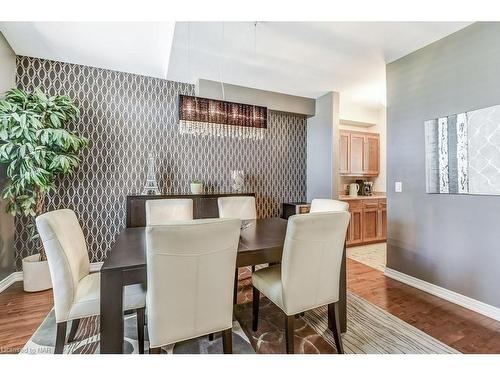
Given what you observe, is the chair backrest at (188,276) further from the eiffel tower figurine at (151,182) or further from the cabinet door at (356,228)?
the cabinet door at (356,228)

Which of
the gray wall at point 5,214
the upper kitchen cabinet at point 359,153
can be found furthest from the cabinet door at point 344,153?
the gray wall at point 5,214

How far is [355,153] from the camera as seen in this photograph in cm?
457

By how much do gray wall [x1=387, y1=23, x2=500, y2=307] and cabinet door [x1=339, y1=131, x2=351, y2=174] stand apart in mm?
1355

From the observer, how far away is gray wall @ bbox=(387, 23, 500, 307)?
213 centimetres

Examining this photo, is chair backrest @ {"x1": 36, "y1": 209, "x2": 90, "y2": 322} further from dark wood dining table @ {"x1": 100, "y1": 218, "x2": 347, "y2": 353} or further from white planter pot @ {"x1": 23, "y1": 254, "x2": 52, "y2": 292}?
white planter pot @ {"x1": 23, "y1": 254, "x2": 52, "y2": 292}

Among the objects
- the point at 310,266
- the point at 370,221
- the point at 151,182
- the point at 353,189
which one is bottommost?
the point at 370,221

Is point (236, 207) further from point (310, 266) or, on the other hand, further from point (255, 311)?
point (310, 266)

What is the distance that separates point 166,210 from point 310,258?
172cm

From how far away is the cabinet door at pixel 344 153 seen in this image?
443 centimetres

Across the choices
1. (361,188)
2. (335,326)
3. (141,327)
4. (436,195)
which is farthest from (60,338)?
(361,188)

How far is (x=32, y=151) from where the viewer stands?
2.38 m

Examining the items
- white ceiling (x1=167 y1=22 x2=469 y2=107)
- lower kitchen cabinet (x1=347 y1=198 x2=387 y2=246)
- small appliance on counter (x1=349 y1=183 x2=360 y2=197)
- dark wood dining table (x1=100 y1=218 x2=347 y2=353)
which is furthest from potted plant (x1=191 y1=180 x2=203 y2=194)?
small appliance on counter (x1=349 y1=183 x2=360 y2=197)

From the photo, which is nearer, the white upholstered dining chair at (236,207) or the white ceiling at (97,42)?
the white ceiling at (97,42)

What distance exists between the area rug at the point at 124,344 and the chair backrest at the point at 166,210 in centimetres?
102
